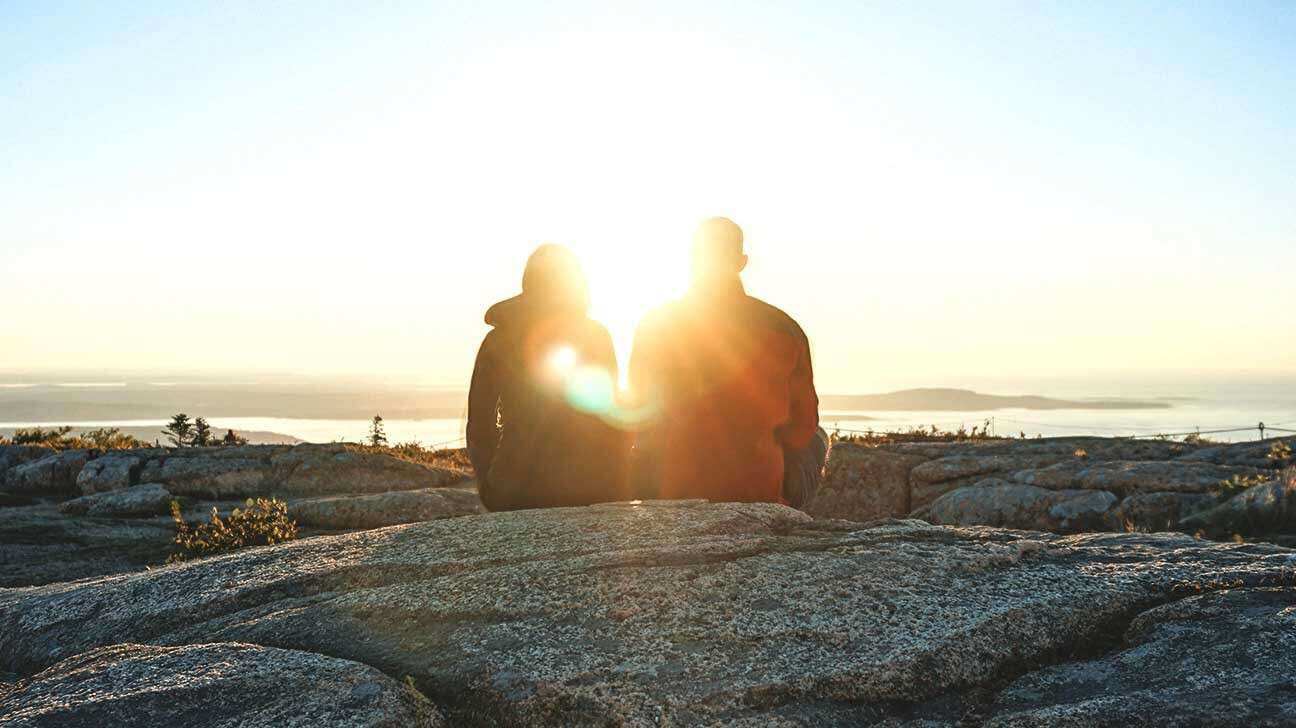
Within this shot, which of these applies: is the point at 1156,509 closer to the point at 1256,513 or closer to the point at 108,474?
the point at 1256,513

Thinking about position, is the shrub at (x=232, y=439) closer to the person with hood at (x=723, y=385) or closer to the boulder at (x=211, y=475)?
the boulder at (x=211, y=475)

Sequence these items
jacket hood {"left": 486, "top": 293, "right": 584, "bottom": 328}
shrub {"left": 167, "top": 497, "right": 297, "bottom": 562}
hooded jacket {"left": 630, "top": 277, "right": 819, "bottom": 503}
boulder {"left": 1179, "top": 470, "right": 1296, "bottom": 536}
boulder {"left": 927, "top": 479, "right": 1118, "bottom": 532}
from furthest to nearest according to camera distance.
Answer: boulder {"left": 927, "top": 479, "right": 1118, "bottom": 532} < boulder {"left": 1179, "top": 470, "right": 1296, "bottom": 536} < shrub {"left": 167, "top": 497, "right": 297, "bottom": 562} < jacket hood {"left": 486, "top": 293, "right": 584, "bottom": 328} < hooded jacket {"left": 630, "top": 277, "right": 819, "bottom": 503}

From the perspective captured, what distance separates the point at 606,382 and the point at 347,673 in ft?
14.1

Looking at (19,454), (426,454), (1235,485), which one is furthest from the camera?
(426,454)

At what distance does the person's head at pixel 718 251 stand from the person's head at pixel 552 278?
3.41 ft

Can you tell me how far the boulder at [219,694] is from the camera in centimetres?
318

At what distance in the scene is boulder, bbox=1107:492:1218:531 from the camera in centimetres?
1241

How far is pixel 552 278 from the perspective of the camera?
746 cm

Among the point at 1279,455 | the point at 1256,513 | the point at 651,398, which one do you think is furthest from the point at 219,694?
the point at 1279,455

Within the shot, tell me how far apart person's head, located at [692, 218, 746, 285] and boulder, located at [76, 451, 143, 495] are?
1302cm

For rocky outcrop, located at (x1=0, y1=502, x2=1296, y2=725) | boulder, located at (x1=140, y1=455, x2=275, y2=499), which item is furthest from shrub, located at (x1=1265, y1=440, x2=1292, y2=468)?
boulder, located at (x1=140, y1=455, x2=275, y2=499)

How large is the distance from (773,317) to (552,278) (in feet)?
5.96

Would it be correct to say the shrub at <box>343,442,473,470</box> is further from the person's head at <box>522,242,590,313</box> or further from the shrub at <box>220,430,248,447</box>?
the person's head at <box>522,242,590,313</box>

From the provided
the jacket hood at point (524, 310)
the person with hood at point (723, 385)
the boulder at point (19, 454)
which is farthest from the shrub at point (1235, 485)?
the boulder at point (19, 454)
